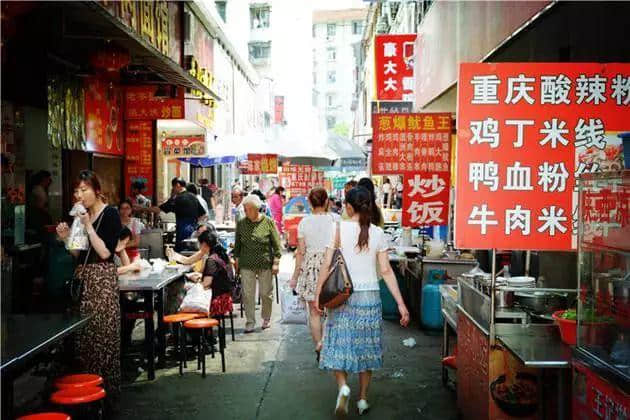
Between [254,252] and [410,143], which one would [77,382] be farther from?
[410,143]

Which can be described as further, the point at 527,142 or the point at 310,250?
the point at 310,250

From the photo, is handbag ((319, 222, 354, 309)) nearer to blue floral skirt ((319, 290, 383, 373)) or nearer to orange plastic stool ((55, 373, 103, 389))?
blue floral skirt ((319, 290, 383, 373))

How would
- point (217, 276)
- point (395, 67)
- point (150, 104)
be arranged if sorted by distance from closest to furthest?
1. point (217, 276)
2. point (150, 104)
3. point (395, 67)

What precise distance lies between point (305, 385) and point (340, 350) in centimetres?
124

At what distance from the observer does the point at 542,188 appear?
4.30 metres

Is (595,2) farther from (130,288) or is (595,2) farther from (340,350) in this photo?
(130,288)

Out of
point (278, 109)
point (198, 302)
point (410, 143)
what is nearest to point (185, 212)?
point (410, 143)

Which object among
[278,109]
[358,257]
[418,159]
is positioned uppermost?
[278,109]

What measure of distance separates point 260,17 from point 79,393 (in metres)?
50.6

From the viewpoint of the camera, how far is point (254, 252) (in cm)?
904

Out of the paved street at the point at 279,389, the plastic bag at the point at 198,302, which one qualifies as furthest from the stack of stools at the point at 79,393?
the plastic bag at the point at 198,302

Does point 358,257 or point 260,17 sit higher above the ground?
point 260,17

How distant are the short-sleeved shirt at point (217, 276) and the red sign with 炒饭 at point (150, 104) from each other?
448cm

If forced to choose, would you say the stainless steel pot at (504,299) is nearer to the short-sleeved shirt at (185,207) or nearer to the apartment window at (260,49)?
the short-sleeved shirt at (185,207)
